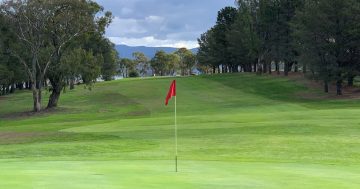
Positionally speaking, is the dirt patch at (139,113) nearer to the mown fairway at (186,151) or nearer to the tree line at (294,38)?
the mown fairway at (186,151)

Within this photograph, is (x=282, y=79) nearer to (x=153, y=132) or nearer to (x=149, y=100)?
(x=149, y=100)

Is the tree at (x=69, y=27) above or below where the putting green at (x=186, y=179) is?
above

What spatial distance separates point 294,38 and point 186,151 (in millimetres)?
59693

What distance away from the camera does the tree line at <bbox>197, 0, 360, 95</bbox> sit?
202 ft

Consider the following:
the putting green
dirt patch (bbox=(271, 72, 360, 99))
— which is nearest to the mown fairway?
the putting green

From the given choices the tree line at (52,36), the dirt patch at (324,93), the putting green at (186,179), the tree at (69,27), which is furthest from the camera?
the dirt patch at (324,93)

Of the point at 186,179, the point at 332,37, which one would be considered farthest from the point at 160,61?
the point at 186,179

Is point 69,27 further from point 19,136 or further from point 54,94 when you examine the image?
point 19,136

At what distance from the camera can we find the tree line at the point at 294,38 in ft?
202

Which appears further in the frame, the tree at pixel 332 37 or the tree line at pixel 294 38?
the tree line at pixel 294 38

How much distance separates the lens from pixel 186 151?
878 inches

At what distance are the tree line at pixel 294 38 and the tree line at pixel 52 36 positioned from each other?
2556 centimetres

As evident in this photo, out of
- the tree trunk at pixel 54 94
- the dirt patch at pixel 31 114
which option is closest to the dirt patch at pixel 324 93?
the tree trunk at pixel 54 94

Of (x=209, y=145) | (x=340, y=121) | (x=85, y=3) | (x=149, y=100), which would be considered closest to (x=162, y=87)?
(x=149, y=100)
